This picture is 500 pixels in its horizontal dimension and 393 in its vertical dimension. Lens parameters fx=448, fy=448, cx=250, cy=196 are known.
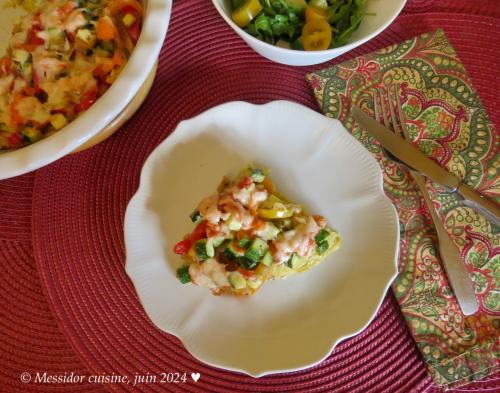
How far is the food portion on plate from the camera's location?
91cm

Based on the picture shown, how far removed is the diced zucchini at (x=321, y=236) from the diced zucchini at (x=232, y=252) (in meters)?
0.15

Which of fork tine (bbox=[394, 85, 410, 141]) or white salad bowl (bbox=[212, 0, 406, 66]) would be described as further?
fork tine (bbox=[394, 85, 410, 141])

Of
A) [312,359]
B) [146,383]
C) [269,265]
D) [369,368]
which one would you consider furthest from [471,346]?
[146,383]

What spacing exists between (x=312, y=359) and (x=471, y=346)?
32cm

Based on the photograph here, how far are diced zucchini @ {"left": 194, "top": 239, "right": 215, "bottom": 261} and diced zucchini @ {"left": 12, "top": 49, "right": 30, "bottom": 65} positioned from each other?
481 millimetres

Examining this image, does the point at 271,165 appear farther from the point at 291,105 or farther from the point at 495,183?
Answer: the point at 495,183

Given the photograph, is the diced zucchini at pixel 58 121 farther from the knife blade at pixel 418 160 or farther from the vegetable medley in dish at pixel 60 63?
the knife blade at pixel 418 160

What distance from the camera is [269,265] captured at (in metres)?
0.84

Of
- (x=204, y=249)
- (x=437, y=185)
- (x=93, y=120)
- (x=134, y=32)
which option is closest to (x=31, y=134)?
(x=93, y=120)

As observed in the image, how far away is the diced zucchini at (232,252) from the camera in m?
0.84

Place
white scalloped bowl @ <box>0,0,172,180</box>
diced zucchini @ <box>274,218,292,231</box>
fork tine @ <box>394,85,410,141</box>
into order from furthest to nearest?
1. fork tine @ <box>394,85,410,141</box>
2. diced zucchini @ <box>274,218,292,231</box>
3. white scalloped bowl @ <box>0,0,172,180</box>

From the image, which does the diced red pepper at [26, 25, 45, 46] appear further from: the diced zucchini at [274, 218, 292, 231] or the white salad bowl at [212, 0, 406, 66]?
the diced zucchini at [274, 218, 292, 231]

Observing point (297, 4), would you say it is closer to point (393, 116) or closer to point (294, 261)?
point (393, 116)

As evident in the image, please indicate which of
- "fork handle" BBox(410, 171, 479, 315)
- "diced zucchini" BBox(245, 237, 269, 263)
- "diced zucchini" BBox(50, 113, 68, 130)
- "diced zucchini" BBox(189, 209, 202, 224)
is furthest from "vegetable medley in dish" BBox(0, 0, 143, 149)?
"fork handle" BBox(410, 171, 479, 315)
